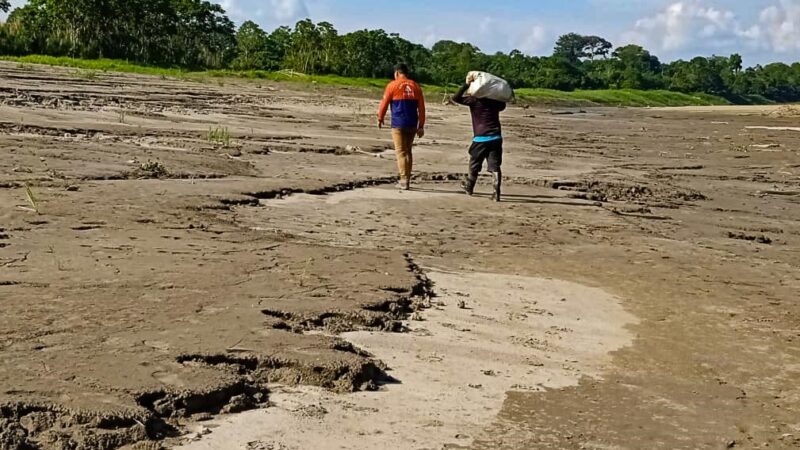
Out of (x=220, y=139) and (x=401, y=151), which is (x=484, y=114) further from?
(x=220, y=139)

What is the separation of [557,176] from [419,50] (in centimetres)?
6432

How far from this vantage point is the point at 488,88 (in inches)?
469

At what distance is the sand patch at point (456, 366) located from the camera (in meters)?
4.11

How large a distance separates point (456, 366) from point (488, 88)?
7.18 m

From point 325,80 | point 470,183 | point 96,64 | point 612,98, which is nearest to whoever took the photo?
point 470,183

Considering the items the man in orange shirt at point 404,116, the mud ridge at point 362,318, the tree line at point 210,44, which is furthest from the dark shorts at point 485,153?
the tree line at point 210,44

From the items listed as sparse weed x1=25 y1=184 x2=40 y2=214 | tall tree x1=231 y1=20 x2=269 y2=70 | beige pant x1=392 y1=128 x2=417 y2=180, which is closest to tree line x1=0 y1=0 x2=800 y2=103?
tall tree x1=231 y1=20 x2=269 y2=70

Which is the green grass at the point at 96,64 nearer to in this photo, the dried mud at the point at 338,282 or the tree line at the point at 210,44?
the tree line at the point at 210,44

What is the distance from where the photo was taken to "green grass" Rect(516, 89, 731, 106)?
6291 cm

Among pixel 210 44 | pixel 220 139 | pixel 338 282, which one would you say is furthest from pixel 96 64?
pixel 338 282

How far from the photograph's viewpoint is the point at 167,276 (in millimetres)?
6391

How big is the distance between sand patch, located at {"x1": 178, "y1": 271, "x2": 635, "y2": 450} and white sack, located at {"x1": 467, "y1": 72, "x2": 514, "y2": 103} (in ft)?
15.4

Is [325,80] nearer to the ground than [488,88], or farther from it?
nearer to the ground

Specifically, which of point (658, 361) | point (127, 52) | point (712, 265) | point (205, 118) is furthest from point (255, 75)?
point (658, 361)
